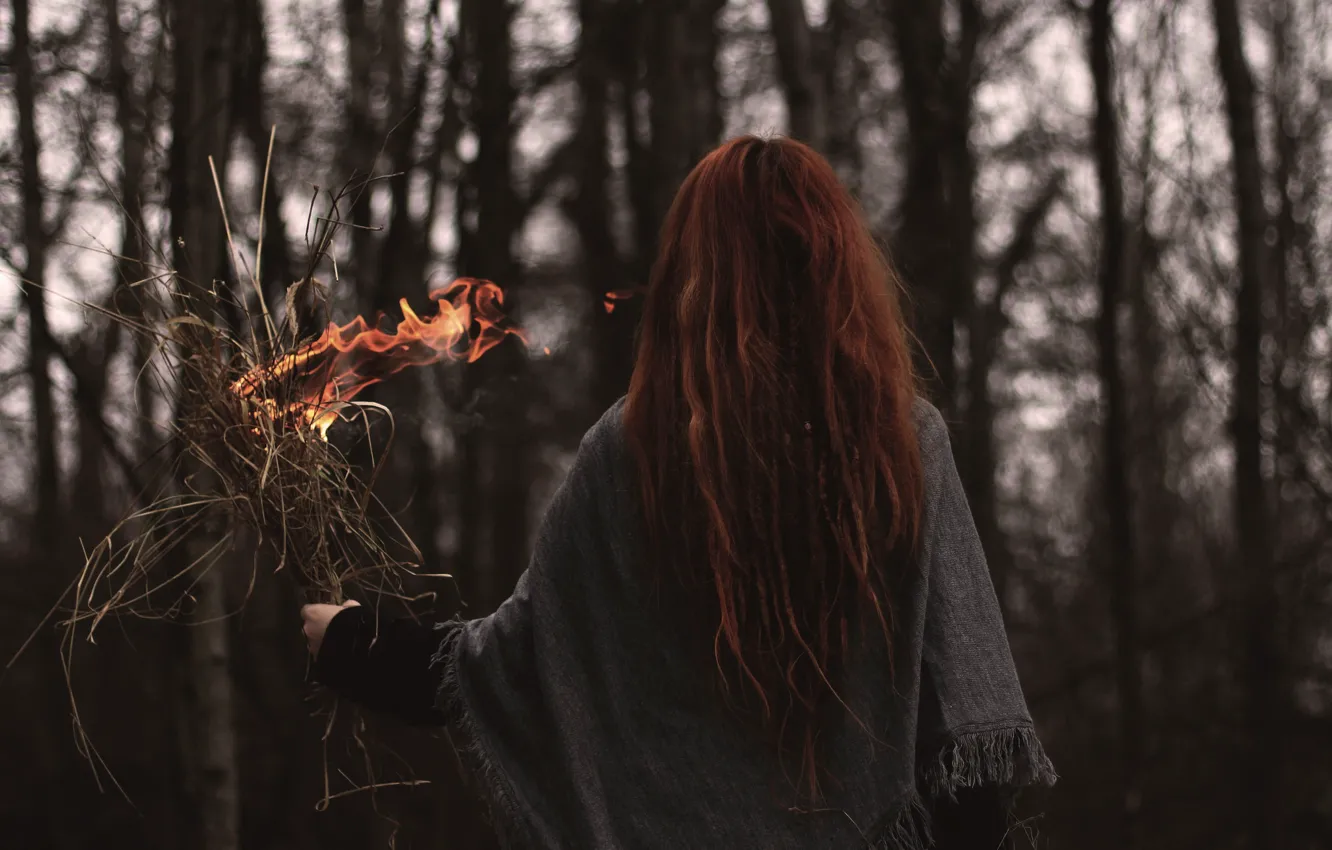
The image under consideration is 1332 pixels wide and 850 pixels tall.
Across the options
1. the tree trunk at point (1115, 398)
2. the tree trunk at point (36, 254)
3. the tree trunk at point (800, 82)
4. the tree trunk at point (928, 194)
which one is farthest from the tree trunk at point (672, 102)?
the tree trunk at point (36, 254)

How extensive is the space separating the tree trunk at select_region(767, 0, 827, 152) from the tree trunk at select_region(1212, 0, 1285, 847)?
9.92ft

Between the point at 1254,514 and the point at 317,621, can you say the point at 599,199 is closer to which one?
the point at 1254,514

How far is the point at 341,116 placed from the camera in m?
7.92

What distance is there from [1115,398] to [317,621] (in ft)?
17.3

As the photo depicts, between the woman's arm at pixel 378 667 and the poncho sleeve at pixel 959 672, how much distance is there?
2.89ft

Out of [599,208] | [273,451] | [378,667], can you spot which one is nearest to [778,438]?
[378,667]

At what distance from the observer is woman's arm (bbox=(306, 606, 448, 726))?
2197 mm

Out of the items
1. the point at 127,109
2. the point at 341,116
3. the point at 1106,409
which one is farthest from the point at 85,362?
the point at 1106,409

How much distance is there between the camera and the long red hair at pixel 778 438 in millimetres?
1989

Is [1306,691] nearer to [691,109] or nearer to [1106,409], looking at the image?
[1106,409]

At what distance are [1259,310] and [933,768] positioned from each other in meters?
5.44

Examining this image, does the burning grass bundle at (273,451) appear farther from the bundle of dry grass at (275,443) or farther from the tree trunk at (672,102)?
the tree trunk at (672,102)

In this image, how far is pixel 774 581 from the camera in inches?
78.3

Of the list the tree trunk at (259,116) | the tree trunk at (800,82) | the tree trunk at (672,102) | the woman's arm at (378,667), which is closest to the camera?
the woman's arm at (378,667)
